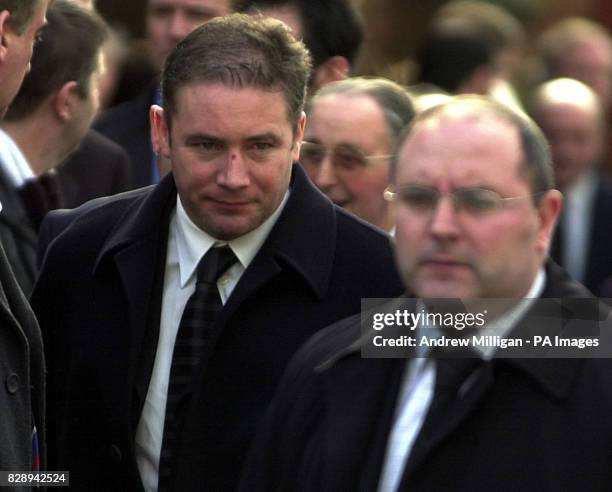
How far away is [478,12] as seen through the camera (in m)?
9.17

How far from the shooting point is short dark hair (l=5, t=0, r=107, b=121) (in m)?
4.88

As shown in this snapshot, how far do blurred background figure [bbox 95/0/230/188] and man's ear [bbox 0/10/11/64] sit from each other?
2.44 metres

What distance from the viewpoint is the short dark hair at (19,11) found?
3803 mm

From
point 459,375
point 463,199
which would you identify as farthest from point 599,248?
point 459,375

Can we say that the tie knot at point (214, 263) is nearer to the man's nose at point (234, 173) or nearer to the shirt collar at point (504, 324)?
the man's nose at point (234, 173)

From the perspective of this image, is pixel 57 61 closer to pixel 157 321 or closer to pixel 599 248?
pixel 157 321

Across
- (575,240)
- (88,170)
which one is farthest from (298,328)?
(575,240)

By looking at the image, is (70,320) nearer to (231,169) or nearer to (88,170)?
(231,169)

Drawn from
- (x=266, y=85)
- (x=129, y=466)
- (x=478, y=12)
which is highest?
(x=478, y=12)

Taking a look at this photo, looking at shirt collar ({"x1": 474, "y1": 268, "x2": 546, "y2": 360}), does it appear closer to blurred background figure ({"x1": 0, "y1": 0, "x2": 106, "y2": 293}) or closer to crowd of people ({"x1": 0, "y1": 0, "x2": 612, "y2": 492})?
crowd of people ({"x1": 0, "y1": 0, "x2": 612, "y2": 492})

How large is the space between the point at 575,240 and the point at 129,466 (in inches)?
166

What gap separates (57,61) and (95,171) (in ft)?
3.52

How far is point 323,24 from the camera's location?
573 cm

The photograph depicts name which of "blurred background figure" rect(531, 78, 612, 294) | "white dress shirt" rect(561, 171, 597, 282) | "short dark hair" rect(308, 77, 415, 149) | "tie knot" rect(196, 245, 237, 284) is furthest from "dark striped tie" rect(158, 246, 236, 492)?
"white dress shirt" rect(561, 171, 597, 282)
